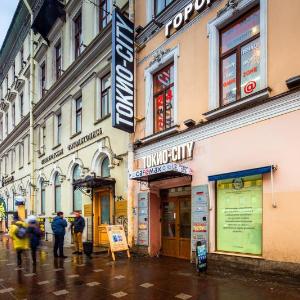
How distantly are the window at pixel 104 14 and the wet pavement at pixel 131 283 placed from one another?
33.4 ft

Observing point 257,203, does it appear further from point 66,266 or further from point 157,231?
point 66,266

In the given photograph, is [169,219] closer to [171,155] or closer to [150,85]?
[171,155]

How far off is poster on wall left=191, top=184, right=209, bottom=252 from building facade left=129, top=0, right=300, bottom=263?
3 centimetres

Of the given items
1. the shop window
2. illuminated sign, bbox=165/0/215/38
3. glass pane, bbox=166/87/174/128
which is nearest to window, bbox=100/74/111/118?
glass pane, bbox=166/87/174/128

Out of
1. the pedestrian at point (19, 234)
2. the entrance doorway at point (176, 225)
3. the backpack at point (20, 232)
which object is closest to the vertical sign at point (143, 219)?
the entrance doorway at point (176, 225)

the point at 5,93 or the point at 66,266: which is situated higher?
the point at 5,93

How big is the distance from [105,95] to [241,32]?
7447mm

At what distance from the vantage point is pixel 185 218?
11398 millimetres

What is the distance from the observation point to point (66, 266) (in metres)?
10.8

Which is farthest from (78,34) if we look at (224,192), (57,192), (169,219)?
(224,192)

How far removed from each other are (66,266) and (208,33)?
8077mm

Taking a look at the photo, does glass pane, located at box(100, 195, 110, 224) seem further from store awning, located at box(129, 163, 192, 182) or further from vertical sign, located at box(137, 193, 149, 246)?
store awning, located at box(129, 163, 192, 182)

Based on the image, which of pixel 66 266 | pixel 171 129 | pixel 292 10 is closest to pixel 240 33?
pixel 292 10

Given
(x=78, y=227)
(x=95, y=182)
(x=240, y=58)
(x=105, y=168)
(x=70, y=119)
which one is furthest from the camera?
(x=70, y=119)
